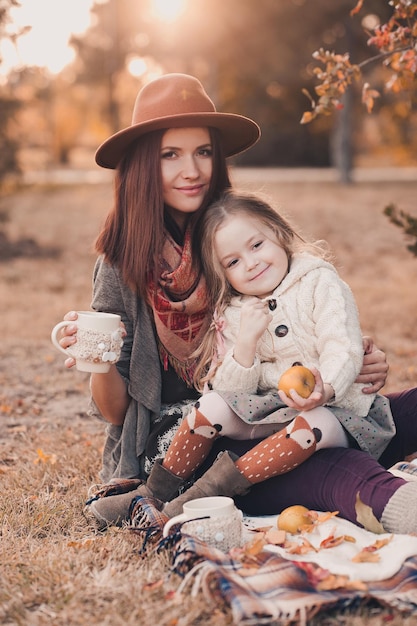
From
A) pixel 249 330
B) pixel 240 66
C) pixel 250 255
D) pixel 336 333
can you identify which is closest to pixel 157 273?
pixel 250 255

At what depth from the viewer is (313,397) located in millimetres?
2707

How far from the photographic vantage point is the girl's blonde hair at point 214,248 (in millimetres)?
3215

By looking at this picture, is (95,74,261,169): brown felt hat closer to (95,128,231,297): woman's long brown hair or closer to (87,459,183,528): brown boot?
(95,128,231,297): woman's long brown hair

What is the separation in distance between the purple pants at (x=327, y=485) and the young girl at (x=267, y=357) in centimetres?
6

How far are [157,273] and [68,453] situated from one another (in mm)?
1164

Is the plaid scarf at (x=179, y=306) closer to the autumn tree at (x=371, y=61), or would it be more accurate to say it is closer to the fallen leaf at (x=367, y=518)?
the fallen leaf at (x=367, y=518)

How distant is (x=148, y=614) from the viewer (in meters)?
2.15

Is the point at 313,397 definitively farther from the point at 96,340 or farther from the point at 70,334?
the point at 70,334

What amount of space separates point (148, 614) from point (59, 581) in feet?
1.14

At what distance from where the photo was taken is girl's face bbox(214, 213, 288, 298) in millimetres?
3154

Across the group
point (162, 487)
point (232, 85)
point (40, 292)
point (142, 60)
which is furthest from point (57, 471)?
point (232, 85)

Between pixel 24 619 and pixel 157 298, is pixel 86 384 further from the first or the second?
pixel 24 619

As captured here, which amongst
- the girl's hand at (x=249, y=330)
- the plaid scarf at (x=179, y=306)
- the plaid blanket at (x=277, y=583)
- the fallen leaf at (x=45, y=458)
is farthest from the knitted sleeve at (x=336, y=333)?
the fallen leaf at (x=45, y=458)

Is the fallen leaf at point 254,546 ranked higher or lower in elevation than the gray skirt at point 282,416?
lower
